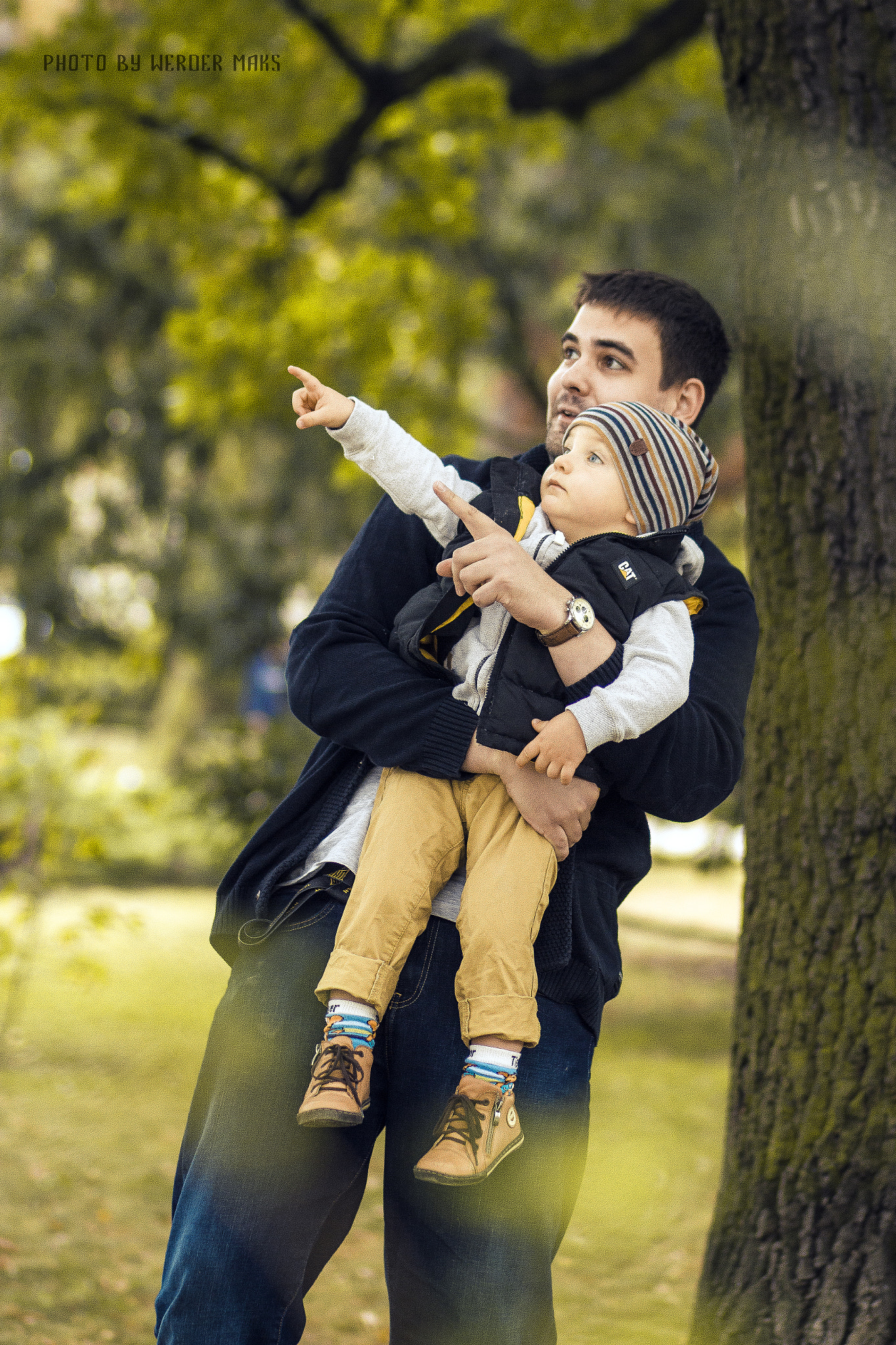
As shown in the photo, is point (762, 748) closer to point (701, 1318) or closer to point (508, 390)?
point (701, 1318)

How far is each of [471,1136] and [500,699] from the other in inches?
22.3

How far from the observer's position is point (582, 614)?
172cm

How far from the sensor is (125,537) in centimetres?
1115

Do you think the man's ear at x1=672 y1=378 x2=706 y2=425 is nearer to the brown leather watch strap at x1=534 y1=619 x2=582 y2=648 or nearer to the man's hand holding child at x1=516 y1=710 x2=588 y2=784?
the brown leather watch strap at x1=534 y1=619 x2=582 y2=648

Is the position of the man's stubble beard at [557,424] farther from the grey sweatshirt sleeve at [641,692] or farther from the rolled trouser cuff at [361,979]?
the rolled trouser cuff at [361,979]

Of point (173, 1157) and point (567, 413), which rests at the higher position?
point (567, 413)

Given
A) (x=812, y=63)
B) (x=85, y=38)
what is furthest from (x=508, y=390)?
(x=812, y=63)

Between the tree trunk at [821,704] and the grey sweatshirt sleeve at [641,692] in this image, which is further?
the tree trunk at [821,704]

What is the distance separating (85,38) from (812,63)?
5.74 meters

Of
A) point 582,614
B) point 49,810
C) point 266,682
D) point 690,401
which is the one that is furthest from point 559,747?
point 266,682

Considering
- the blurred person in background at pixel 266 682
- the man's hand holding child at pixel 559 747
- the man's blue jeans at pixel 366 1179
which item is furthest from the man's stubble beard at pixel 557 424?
the blurred person in background at pixel 266 682

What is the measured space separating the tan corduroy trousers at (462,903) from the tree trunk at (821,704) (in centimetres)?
119

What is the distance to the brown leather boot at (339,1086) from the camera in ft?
5.27

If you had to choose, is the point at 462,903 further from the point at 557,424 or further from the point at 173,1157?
the point at 173,1157
